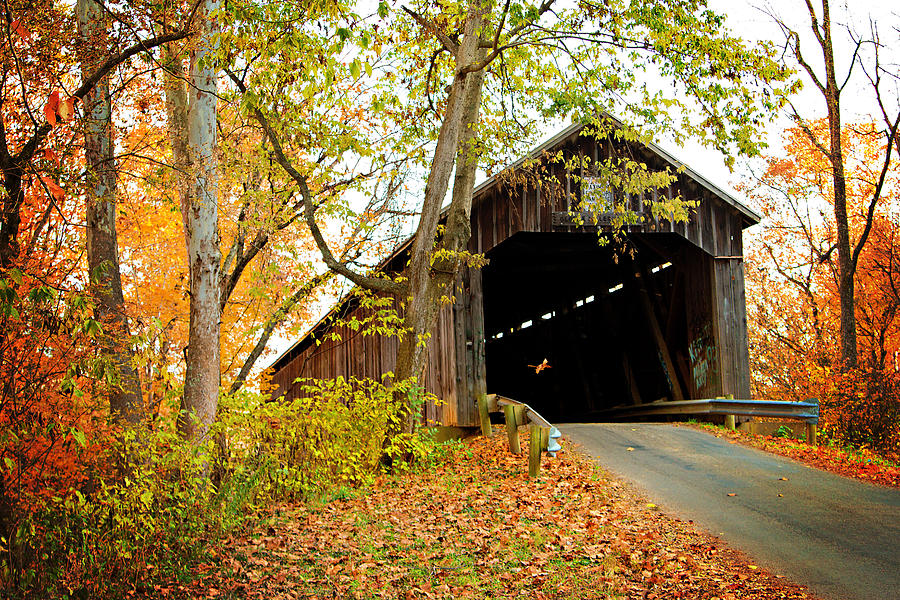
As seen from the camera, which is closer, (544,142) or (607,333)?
(544,142)

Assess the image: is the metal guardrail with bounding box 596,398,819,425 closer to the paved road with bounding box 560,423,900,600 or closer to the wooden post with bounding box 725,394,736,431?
the wooden post with bounding box 725,394,736,431

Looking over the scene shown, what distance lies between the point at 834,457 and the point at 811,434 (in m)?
1.09

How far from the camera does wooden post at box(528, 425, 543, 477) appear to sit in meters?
9.02

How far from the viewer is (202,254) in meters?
9.34

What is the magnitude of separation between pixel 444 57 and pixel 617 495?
801 centimetres

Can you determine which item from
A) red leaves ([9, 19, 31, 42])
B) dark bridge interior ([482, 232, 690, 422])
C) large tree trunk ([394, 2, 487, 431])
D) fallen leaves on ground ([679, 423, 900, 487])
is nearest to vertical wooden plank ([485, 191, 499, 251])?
dark bridge interior ([482, 232, 690, 422])

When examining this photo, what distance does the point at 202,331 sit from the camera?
9297mm

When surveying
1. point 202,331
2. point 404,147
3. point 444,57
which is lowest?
point 202,331

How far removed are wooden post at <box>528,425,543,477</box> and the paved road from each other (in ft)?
Answer: 3.64

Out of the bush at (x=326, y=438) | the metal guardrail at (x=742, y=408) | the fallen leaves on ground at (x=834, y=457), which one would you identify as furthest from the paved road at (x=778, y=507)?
the bush at (x=326, y=438)

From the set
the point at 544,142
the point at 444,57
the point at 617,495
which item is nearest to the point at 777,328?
the point at 544,142

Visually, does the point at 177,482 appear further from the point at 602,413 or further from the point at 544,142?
the point at 602,413

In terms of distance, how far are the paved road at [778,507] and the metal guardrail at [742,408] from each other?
972 mm

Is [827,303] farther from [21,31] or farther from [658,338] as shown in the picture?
[21,31]
